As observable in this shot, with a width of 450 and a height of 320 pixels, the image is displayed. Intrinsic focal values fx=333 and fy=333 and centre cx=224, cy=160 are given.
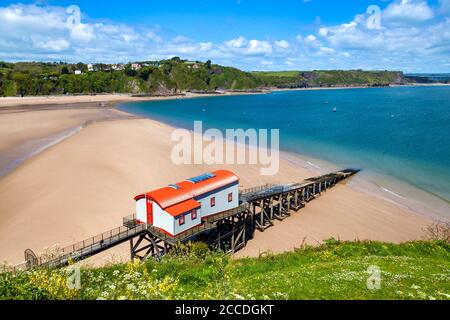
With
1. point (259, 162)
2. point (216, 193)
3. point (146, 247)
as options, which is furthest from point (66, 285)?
point (259, 162)

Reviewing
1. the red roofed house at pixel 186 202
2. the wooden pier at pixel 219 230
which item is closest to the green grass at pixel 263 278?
the red roofed house at pixel 186 202

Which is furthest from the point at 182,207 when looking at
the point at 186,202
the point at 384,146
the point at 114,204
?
the point at 384,146

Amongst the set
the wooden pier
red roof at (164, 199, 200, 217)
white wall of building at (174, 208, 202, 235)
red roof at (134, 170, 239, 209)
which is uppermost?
red roof at (134, 170, 239, 209)

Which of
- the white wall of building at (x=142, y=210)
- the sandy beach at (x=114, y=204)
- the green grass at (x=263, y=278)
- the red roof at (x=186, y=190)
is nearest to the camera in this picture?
the green grass at (x=263, y=278)

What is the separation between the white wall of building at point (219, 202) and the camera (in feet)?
94.9

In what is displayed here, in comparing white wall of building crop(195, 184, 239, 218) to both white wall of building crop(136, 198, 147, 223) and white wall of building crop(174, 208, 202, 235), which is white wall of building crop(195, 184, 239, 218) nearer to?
white wall of building crop(174, 208, 202, 235)

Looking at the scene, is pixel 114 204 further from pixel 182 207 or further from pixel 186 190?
pixel 182 207

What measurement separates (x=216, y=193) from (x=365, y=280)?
16323 millimetres

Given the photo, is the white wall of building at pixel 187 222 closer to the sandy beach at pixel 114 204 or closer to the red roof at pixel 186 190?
the red roof at pixel 186 190

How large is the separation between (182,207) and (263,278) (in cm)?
1111

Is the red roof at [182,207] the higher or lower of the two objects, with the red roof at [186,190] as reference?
lower

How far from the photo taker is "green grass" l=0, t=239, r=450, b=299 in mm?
Answer: 11500

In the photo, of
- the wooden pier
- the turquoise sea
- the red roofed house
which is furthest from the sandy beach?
the turquoise sea

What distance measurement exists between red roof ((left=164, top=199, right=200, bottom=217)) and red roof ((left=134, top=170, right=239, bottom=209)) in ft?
0.82
